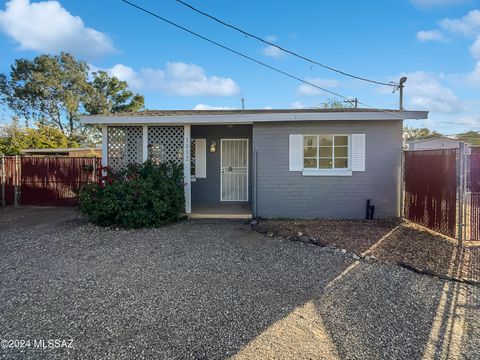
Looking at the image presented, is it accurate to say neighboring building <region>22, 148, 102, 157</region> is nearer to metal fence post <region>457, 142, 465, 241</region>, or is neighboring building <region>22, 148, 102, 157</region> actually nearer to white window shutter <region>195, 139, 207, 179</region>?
white window shutter <region>195, 139, 207, 179</region>

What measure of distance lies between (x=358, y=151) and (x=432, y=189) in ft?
6.39

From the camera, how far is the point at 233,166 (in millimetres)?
10305

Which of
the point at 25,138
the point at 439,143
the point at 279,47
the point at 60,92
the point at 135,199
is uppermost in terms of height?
the point at 60,92

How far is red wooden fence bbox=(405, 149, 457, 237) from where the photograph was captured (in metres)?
5.94

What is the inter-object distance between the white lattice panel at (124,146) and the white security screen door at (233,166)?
109 inches

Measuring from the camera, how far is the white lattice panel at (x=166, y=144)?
27.8 feet

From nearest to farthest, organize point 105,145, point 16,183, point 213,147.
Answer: point 105,145, point 213,147, point 16,183

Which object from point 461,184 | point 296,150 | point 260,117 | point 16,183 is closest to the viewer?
point 461,184

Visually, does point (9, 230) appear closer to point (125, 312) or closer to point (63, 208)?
point (63, 208)

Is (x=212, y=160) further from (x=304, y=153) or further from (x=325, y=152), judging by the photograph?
(x=325, y=152)

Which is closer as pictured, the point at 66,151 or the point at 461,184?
the point at 461,184

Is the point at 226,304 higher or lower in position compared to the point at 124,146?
lower

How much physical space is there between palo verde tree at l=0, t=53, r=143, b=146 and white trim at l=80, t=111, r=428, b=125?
22.8 m

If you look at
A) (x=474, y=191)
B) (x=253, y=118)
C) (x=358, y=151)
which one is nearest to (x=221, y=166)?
(x=253, y=118)
